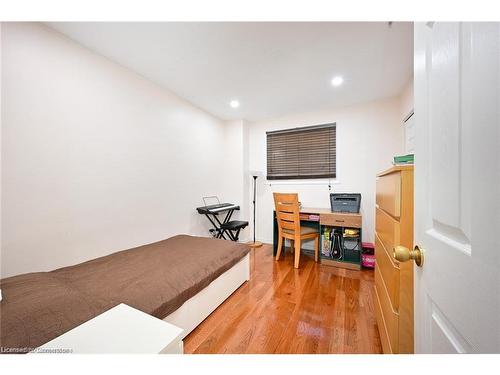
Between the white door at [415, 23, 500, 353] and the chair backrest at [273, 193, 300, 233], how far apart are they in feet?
6.26

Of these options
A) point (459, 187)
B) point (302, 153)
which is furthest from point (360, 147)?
point (459, 187)

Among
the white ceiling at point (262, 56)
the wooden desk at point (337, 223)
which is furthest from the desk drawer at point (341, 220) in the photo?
the white ceiling at point (262, 56)

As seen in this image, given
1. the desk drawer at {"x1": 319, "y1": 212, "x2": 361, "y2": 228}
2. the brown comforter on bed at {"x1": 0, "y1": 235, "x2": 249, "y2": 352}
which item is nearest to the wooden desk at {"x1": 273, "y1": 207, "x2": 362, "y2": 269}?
the desk drawer at {"x1": 319, "y1": 212, "x2": 361, "y2": 228}

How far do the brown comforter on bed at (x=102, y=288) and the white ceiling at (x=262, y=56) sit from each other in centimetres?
191

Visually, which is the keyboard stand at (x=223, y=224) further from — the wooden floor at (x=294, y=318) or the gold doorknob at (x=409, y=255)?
the gold doorknob at (x=409, y=255)

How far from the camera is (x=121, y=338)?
2.01ft

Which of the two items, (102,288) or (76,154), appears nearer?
(102,288)

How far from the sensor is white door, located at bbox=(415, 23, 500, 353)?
1.08 feet

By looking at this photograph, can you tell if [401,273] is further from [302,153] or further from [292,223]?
[302,153]

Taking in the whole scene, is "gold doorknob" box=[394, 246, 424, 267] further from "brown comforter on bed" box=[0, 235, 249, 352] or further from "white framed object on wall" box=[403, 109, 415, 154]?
"white framed object on wall" box=[403, 109, 415, 154]

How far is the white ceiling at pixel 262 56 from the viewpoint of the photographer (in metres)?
1.47

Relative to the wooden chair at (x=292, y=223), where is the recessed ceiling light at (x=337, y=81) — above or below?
above

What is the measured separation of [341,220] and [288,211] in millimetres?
723
